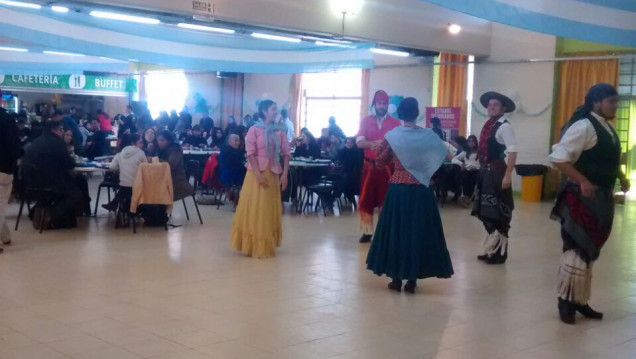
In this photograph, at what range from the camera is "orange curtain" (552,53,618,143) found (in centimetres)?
1276

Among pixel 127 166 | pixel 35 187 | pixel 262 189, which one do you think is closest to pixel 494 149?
pixel 262 189

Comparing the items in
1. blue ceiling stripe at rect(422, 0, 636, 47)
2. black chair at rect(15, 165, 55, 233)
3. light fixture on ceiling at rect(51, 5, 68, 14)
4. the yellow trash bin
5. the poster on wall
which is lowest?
the yellow trash bin

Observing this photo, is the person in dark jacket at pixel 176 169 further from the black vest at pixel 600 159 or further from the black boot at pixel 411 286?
the black vest at pixel 600 159

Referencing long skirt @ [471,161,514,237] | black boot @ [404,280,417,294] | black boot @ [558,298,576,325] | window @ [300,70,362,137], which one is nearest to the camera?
black boot @ [558,298,576,325]

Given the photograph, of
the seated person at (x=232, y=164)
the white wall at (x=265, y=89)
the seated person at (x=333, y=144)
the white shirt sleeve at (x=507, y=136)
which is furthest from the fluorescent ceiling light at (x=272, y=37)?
the white wall at (x=265, y=89)

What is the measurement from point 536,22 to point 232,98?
13.2 metres

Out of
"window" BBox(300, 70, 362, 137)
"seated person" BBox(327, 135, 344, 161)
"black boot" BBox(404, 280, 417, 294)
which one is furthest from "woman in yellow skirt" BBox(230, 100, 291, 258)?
"window" BBox(300, 70, 362, 137)

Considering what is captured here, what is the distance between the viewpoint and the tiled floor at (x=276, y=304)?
4234 millimetres

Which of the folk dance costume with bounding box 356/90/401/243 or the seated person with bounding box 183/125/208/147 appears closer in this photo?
the folk dance costume with bounding box 356/90/401/243

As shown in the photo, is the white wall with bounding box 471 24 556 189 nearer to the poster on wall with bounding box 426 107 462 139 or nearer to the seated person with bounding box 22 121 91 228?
the poster on wall with bounding box 426 107 462 139

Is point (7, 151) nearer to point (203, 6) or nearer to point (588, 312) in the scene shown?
point (203, 6)

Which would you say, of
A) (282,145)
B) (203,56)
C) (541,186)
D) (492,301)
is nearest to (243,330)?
(492,301)

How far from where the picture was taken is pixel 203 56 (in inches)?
456

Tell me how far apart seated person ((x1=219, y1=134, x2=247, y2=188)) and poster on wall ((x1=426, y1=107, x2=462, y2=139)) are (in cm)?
512
